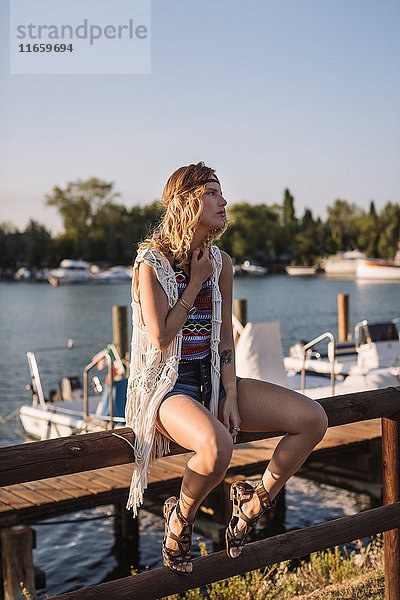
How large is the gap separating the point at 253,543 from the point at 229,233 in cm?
11830

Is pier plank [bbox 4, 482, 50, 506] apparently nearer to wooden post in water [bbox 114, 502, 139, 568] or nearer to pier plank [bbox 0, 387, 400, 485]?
wooden post in water [bbox 114, 502, 139, 568]

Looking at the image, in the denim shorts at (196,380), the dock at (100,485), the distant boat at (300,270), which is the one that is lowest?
the distant boat at (300,270)

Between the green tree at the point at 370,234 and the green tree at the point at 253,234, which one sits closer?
the green tree at the point at 253,234

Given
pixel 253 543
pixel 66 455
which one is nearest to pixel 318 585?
pixel 253 543

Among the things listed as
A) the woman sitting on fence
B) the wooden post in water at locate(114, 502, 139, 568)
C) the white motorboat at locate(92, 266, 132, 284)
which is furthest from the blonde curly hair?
the white motorboat at locate(92, 266, 132, 284)

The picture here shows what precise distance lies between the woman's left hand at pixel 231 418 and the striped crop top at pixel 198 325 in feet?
0.82

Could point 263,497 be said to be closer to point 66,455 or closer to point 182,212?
point 66,455

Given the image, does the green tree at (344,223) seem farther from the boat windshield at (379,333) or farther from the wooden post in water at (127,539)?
the wooden post in water at (127,539)

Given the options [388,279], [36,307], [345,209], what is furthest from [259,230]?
[36,307]

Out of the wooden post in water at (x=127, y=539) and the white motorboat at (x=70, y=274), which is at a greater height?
the wooden post in water at (x=127, y=539)

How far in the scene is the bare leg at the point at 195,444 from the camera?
280 cm

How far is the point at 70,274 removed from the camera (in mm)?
112000

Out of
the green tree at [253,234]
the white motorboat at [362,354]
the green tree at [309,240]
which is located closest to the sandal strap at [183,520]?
the white motorboat at [362,354]

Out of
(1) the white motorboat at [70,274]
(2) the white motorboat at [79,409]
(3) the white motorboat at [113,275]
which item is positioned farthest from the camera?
(1) the white motorboat at [70,274]
